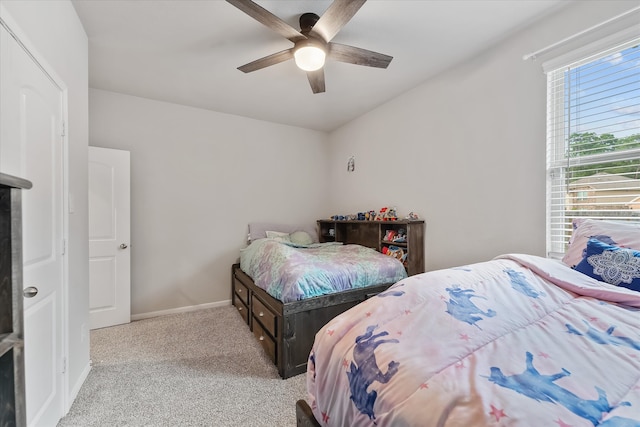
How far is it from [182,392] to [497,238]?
2655 mm

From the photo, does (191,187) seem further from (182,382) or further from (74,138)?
(182,382)

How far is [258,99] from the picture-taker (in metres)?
3.16

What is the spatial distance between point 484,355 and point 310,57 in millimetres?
1944

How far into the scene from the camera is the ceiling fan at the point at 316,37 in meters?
1.47

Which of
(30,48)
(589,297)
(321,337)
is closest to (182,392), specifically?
(321,337)

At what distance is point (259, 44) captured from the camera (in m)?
2.14

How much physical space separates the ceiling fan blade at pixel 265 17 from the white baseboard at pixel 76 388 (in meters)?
2.55

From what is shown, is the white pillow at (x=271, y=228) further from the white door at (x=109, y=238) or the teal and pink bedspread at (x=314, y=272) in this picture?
the white door at (x=109, y=238)

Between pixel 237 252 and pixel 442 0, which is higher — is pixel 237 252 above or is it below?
below

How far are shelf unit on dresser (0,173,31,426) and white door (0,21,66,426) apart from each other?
0.63m

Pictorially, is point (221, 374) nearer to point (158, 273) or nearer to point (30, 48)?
point (158, 273)

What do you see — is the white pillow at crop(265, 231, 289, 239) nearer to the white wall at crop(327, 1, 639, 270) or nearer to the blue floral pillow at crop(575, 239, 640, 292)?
the white wall at crop(327, 1, 639, 270)

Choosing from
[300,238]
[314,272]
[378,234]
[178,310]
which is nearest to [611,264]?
[314,272]

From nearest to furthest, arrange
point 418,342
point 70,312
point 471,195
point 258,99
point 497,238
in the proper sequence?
point 418,342 → point 70,312 → point 497,238 → point 471,195 → point 258,99
